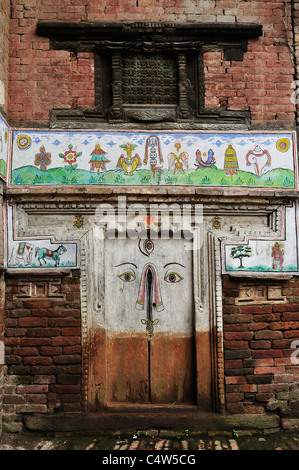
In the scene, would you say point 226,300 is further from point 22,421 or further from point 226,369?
point 22,421

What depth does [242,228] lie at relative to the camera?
439 centimetres

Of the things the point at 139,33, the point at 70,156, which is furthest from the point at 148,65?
the point at 70,156

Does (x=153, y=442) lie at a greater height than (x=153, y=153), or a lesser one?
lesser

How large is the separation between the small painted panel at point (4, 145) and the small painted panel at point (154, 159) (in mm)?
91

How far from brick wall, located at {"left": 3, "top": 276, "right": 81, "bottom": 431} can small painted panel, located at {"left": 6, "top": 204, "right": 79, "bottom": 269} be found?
198 millimetres

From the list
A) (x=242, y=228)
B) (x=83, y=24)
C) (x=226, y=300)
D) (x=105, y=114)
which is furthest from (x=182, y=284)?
(x=83, y=24)

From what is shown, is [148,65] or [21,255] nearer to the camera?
[21,255]

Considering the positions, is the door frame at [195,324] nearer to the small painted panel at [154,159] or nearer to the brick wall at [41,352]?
the brick wall at [41,352]

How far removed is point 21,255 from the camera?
421cm

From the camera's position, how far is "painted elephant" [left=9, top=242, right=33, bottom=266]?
4.20 m

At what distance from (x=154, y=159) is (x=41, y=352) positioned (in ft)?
8.73

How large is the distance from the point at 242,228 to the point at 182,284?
1.02m

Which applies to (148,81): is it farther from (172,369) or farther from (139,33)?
(172,369)
